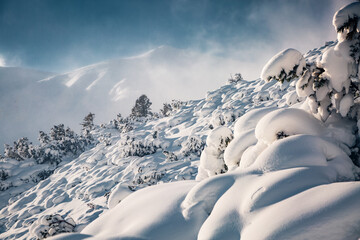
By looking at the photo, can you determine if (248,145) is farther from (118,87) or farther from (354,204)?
(118,87)

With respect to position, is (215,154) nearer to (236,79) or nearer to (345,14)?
(345,14)

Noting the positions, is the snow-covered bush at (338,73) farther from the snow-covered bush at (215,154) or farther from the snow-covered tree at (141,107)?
the snow-covered tree at (141,107)

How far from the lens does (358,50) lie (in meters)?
3.04

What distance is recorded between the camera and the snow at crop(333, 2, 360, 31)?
2.88 metres

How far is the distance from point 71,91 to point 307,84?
161607mm

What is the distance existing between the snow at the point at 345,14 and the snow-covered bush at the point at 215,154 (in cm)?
371

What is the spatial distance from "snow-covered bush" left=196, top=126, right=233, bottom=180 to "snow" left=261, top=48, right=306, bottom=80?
110 inches

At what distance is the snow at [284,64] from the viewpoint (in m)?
3.29

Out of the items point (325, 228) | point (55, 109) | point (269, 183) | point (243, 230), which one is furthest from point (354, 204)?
point (55, 109)

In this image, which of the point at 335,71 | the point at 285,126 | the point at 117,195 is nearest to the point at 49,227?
the point at 117,195

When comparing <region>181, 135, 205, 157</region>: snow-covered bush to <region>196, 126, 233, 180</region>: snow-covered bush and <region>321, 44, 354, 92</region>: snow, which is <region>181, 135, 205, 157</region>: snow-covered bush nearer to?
Result: <region>196, 126, 233, 180</region>: snow-covered bush

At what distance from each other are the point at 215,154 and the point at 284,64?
339 cm

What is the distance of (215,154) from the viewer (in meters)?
5.81

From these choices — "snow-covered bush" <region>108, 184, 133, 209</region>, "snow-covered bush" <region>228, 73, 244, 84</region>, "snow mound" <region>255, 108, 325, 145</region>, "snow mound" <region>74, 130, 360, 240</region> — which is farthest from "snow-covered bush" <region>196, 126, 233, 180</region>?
"snow-covered bush" <region>228, 73, 244, 84</region>
